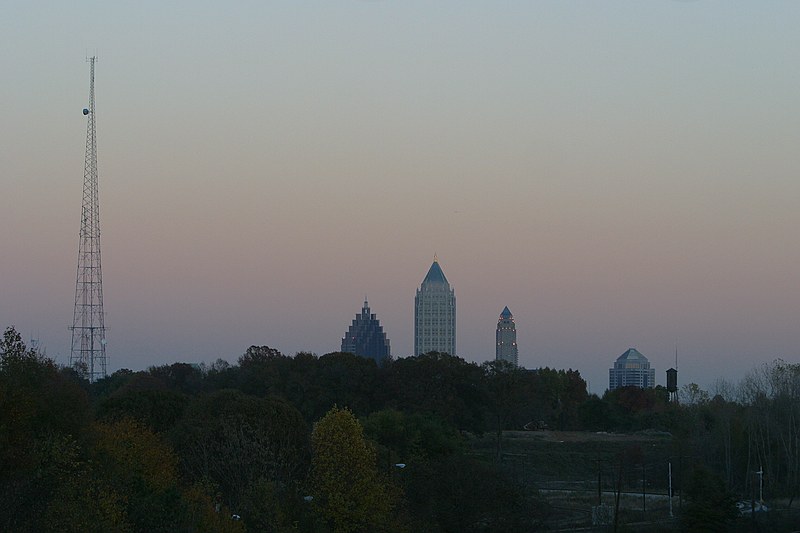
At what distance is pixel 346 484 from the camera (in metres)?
42.1

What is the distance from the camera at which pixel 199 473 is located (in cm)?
4712

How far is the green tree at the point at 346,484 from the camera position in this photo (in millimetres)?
41500

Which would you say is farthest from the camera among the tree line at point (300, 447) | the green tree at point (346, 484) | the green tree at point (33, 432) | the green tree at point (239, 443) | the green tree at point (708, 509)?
the green tree at point (708, 509)

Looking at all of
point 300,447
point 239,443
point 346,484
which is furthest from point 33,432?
point 300,447

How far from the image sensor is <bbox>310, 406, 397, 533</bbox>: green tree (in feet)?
136

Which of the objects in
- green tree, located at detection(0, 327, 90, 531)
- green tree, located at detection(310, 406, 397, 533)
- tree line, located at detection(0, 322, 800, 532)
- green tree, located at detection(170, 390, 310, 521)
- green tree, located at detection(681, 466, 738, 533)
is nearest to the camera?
green tree, located at detection(0, 327, 90, 531)

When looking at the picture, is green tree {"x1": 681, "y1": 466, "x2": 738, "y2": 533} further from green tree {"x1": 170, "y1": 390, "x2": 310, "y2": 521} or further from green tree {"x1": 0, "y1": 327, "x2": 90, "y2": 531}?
green tree {"x1": 0, "y1": 327, "x2": 90, "y2": 531}

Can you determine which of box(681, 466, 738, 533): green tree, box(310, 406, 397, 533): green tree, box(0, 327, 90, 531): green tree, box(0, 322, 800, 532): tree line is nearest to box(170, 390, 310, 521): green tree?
box(0, 322, 800, 532): tree line

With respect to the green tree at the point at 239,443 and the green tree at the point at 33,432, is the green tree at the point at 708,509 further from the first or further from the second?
the green tree at the point at 33,432

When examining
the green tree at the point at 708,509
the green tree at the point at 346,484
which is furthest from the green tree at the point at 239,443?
the green tree at the point at 708,509

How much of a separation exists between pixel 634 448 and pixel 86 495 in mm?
55995

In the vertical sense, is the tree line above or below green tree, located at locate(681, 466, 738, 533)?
above

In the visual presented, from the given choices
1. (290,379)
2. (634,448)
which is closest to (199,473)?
(290,379)

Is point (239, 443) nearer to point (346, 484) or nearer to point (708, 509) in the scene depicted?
point (346, 484)
